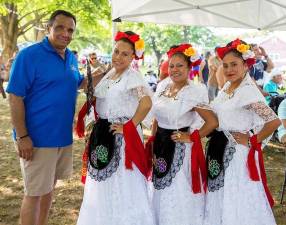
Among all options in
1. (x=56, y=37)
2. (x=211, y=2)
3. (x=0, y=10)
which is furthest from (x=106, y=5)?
(x=56, y=37)

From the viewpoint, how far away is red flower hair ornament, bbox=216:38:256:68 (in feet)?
9.69

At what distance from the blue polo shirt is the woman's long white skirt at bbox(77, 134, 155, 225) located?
0.52m

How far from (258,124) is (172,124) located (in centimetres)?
70

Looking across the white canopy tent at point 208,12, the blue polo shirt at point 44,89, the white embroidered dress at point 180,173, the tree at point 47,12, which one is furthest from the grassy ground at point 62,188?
the tree at point 47,12

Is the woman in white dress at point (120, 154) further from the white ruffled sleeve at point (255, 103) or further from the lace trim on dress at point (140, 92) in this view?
the white ruffled sleeve at point (255, 103)

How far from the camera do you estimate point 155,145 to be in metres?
3.23

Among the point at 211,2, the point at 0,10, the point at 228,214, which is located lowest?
the point at 228,214

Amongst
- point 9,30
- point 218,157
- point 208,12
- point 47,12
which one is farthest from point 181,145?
point 9,30

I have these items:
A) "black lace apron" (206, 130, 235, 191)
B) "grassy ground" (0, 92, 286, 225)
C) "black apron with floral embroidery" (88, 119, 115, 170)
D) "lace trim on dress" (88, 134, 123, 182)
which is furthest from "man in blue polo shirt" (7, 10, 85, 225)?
"black lace apron" (206, 130, 235, 191)

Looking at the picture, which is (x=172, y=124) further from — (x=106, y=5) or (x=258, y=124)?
(x=106, y=5)

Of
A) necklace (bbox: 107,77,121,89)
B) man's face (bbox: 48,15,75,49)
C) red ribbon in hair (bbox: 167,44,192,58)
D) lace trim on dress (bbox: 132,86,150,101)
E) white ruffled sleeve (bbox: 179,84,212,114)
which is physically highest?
man's face (bbox: 48,15,75,49)

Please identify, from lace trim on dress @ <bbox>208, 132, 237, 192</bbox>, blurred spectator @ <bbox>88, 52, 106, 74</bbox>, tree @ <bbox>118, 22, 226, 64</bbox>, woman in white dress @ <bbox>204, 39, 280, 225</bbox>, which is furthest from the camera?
tree @ <bbox>118, 22, 226, 64</bbox>

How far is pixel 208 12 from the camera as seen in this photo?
463cm

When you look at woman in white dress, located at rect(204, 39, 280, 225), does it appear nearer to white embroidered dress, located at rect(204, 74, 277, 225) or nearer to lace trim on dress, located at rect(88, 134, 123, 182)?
white embroidered dress, located at rect(204, 74, 277, 225)
